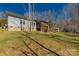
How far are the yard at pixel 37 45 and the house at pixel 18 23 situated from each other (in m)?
0.04

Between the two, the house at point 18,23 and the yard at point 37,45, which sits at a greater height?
the house at point 18,23

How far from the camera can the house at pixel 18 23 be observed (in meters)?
2.49

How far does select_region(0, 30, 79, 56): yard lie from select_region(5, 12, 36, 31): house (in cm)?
4

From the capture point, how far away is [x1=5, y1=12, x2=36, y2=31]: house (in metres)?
2.49

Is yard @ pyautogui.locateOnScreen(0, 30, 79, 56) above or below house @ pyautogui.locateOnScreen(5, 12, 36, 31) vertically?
below

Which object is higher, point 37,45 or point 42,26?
point 42,26

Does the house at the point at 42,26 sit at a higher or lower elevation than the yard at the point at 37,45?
higher

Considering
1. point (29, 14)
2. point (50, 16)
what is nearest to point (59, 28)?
point (50, 16)

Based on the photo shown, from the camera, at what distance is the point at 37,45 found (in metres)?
2.49

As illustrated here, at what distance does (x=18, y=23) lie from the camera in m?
2.50

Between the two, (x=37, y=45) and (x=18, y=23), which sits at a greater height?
(x=18, y=23)

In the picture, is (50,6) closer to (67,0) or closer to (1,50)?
(67,0)

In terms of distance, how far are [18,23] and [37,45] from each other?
11.4 inches

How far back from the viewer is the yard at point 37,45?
8.10 feet
